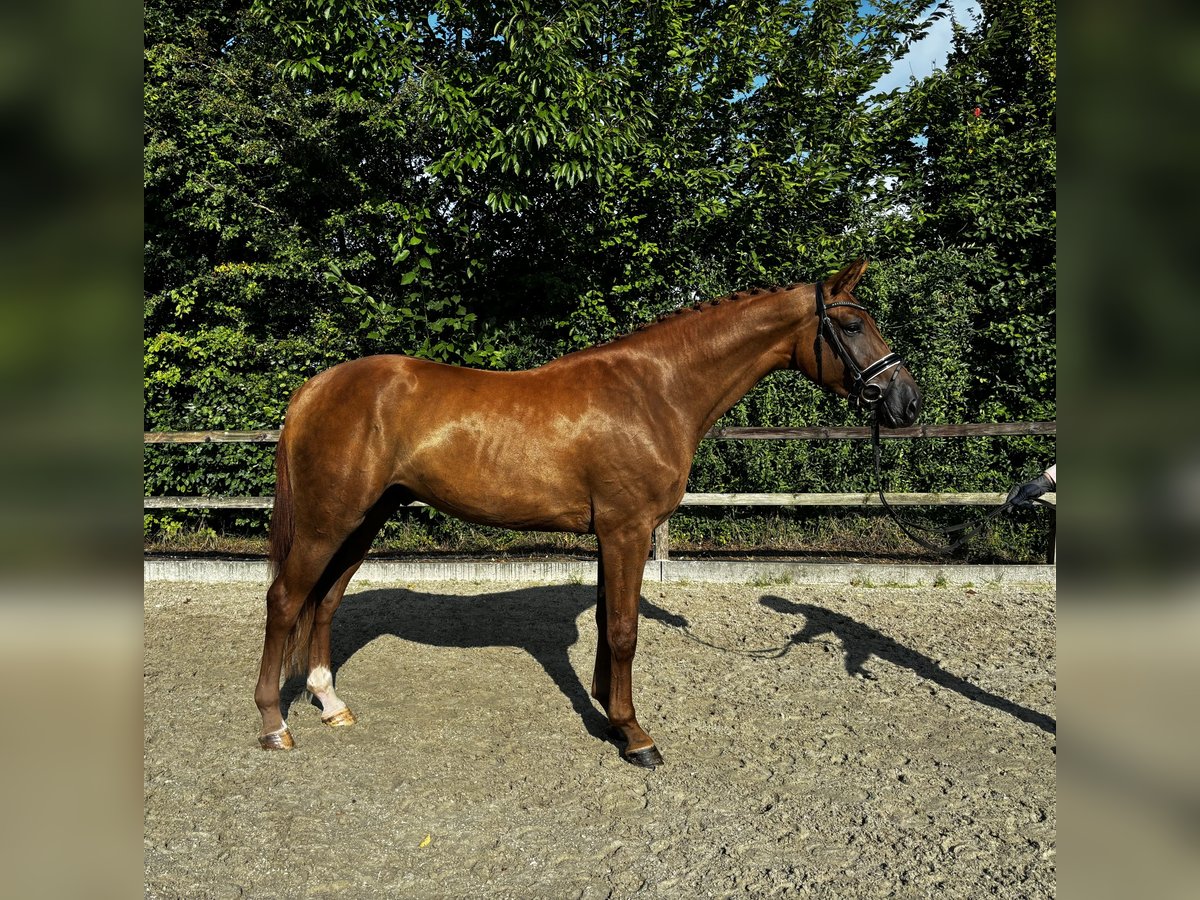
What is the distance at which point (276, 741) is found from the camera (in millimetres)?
3697

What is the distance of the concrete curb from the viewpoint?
261 inches

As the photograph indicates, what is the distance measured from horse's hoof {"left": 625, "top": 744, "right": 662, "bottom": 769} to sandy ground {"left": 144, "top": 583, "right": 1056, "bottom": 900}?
0.18ft

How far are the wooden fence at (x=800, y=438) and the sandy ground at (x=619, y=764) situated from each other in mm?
1270

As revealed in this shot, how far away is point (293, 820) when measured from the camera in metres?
3.05

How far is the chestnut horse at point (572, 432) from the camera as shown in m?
3.68

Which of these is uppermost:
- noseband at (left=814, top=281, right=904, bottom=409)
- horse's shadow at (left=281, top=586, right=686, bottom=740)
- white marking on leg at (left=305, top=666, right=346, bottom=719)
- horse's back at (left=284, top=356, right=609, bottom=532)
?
noseband at (left=814, top=281, right=904, bottom=409)

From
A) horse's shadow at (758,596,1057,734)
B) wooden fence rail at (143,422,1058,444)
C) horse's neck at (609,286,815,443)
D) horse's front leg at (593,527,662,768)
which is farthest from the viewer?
wooden fence rail at (143,422,1058,444)

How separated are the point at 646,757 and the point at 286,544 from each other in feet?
6.49

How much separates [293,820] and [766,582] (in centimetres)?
448

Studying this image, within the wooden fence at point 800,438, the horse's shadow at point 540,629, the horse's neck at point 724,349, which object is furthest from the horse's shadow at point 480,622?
the horse's neck at point 724,349

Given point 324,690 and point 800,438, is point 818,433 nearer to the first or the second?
point 800,438

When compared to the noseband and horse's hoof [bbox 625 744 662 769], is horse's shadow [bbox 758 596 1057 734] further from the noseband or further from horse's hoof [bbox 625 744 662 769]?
the noseband

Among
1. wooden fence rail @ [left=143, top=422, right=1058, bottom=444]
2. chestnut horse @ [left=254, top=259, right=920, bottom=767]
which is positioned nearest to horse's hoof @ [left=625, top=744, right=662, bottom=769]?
chestnut horse @ [left=254, top=259, right=920, bottom=767]
